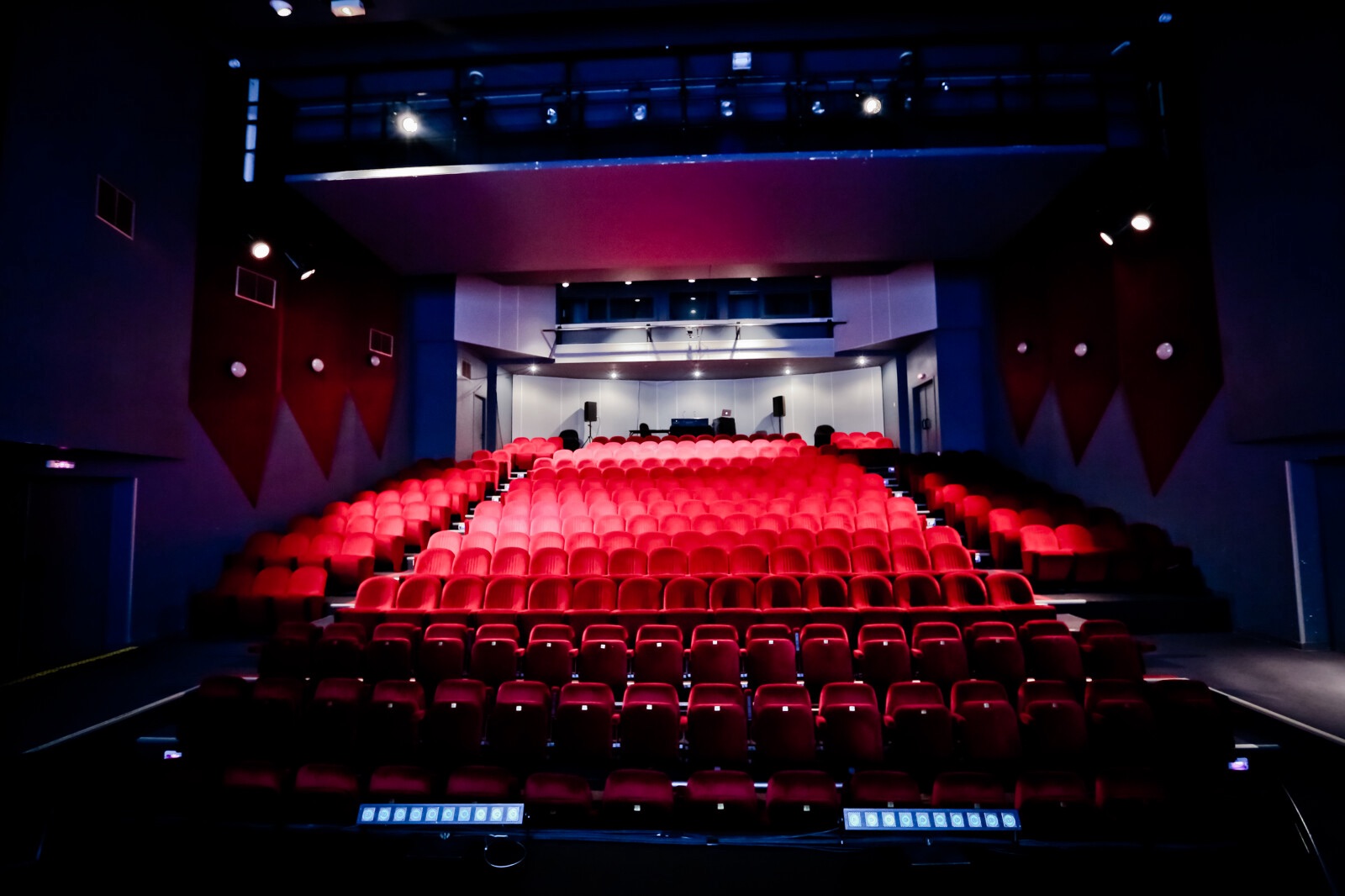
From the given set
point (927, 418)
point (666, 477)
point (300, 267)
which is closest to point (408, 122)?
point (300, 267)

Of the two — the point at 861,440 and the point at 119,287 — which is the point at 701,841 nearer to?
the point at 119,287

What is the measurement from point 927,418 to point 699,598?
18.7 ft

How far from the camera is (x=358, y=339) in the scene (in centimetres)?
671

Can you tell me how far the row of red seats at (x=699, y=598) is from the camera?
3.54 metres

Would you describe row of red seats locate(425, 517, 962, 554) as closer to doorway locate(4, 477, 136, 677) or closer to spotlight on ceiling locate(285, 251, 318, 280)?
doorway locate(4, 477, 136, 677)

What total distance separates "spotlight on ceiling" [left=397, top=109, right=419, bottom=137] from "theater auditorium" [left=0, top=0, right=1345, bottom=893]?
237 millimetres

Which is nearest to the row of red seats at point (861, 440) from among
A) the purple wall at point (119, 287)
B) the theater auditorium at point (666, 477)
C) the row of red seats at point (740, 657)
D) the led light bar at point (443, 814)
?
the theater auditorium at point (666, 477)

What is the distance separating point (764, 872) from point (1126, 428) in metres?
5.17

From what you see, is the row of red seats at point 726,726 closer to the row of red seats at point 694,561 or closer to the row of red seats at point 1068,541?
the row of red seats at point 694,561

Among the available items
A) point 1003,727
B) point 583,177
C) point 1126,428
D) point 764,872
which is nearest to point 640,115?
point 583,177

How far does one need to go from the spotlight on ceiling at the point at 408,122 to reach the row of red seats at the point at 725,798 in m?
5.21

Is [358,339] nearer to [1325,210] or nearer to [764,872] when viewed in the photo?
[764,872]

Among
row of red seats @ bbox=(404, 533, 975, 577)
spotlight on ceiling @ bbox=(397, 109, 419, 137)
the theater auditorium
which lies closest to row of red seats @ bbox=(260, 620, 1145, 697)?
the theater auditorium

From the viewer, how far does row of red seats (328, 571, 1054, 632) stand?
3.54m
